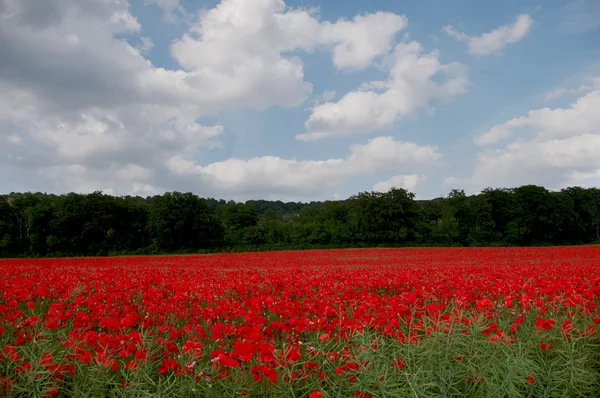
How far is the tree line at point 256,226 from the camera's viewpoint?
2056 inches

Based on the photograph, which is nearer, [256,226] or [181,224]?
[181,224]

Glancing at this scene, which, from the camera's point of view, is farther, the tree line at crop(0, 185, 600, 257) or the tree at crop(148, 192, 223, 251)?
the tree at crop(148, 192, 223, 251)

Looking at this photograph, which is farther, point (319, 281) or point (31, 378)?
point (319, 281)

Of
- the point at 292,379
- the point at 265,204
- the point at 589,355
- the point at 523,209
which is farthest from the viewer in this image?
the point at 265,204

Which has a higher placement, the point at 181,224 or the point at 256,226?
the point at 181,224

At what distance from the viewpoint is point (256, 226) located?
5691 cm

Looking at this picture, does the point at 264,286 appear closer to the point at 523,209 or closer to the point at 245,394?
the point at 245,394

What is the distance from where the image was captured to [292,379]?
3.18 meters

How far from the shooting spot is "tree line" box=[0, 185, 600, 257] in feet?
171

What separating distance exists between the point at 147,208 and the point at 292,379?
202ft

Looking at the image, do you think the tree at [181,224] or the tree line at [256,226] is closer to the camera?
the tree line at [256,226]

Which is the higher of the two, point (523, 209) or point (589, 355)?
point (523, 209)

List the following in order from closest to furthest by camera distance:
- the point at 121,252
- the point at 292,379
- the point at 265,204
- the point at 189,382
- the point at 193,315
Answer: the point at 292,379 < the point at 189,382 < the point at 193,315 < the point at 121,252 < the point at 265,204

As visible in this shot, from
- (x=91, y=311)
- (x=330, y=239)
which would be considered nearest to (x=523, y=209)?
(x=330, y=239)
